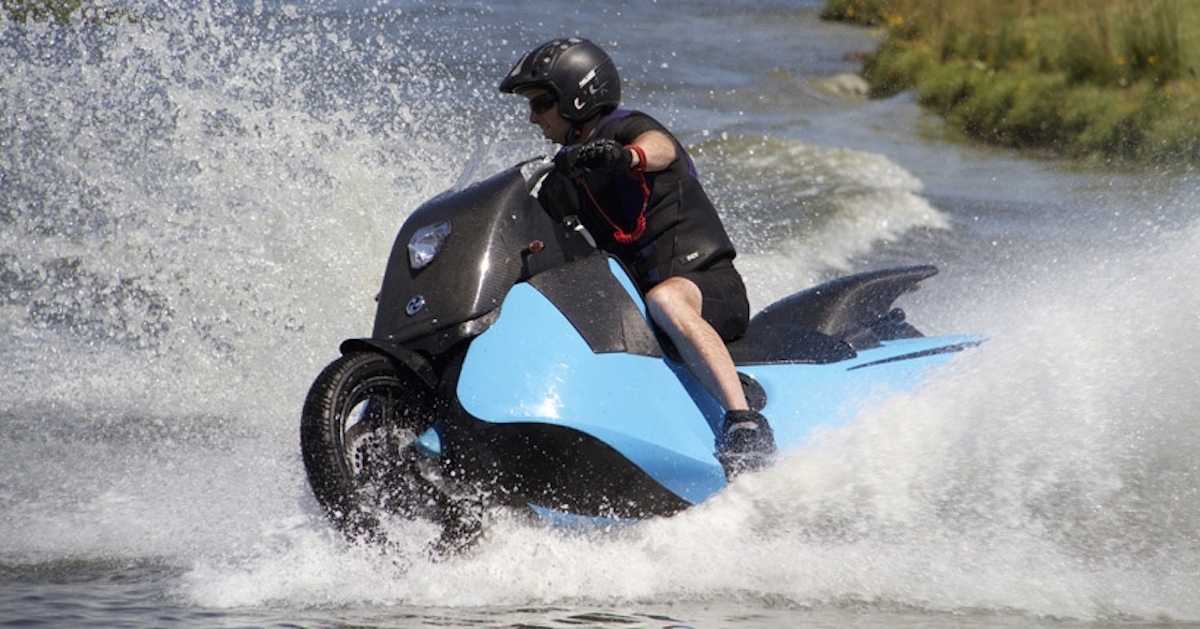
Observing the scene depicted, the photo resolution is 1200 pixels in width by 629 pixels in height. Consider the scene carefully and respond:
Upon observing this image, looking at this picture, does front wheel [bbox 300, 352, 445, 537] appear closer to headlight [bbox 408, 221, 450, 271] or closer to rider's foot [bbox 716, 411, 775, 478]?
headlight [bbox 408, 221, 450, 271]

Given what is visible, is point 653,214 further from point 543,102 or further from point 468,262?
point 468,262

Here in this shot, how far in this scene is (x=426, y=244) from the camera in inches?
181

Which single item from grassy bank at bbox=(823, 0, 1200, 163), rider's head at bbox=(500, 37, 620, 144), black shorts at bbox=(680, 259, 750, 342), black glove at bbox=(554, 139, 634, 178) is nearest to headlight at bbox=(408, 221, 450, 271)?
black glove at bbox=(554, 139, 634, 178)

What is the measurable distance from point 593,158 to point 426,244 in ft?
1.91

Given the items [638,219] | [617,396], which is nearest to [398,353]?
[617,396]

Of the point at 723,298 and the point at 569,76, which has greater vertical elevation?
the point at 569,76

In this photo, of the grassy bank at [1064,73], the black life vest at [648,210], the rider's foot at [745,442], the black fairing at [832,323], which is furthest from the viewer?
the grassy bank at [1064,73]

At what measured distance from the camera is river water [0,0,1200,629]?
450 centimetres

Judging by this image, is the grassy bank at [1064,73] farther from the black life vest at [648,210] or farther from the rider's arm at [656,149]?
the rider's arm at [656,149]

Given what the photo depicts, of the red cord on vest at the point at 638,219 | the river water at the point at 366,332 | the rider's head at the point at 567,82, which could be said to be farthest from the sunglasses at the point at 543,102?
the river water at the point at 366,332

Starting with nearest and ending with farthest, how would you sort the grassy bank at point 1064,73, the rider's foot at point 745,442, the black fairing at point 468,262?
the black fairing at point 468,262 → the rider's foot at point 745,442 → the grassy bank at point 1064,73

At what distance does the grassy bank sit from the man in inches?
509

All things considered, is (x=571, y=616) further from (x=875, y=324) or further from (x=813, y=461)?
(x=875, y=324)

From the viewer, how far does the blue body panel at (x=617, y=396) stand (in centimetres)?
437
